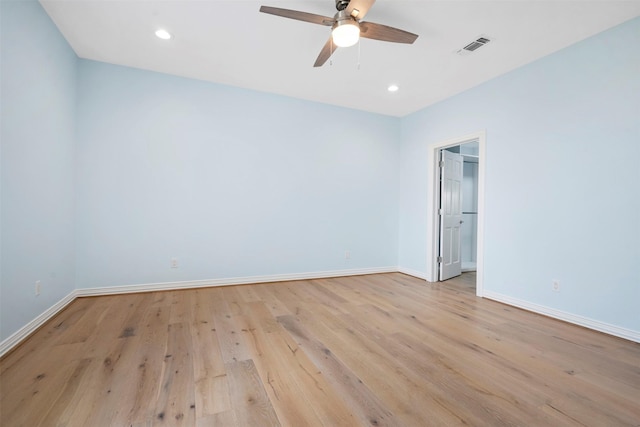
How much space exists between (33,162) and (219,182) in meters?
1.78

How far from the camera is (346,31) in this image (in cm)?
193

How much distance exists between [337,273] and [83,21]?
414 centimetres

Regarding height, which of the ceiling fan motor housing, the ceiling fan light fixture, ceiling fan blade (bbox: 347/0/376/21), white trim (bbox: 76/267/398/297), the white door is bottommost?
white trim (bbox: 76/267/398/297)

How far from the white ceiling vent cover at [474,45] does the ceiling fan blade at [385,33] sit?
3.19 ft

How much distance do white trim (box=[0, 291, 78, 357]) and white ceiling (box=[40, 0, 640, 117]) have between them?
264 centimetres

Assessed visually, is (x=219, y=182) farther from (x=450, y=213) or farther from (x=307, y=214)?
(x=450, y=213)

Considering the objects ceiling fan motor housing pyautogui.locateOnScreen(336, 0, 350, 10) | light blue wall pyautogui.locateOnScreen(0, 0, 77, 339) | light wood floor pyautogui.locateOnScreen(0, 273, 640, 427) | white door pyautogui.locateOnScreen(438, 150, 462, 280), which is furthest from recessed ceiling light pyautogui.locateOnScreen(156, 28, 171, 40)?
white door pyautogui.locateOnScreen(438, 150, 462, 280)

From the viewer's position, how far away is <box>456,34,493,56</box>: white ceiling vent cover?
103 inches

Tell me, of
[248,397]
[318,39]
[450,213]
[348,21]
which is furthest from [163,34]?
[450,213]

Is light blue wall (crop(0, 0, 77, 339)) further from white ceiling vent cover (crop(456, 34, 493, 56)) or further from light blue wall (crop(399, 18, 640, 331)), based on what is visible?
light blue wall (crop(399, 18, 640, 331))

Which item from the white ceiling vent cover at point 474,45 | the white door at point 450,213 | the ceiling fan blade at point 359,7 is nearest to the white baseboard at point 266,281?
the white door at point 450,213

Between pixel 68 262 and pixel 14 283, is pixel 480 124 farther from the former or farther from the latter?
pixel 68 262

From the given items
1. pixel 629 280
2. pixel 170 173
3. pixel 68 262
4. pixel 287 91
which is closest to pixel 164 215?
pixel 170 173

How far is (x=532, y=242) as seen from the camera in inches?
118
